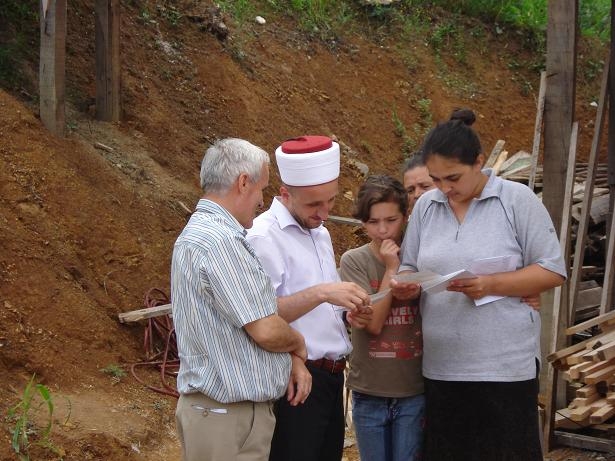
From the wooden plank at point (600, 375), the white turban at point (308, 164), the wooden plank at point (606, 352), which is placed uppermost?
the white turban at point (308, 164)

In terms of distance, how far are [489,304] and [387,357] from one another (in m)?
0.50

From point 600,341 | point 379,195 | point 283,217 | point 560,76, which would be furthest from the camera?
point 560,76

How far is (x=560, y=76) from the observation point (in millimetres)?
5625

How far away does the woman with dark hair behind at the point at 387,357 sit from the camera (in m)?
3.91

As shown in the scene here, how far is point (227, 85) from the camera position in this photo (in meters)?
10.7

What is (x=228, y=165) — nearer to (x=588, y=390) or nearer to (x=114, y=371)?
(x=588, y=390)

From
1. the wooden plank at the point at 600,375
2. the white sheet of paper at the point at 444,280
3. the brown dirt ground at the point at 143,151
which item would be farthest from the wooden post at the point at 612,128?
the white sheet of paper at the point at 444,280

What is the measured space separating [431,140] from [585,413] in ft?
7.93

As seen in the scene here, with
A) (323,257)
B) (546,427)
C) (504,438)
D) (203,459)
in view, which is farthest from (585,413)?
(203,459)

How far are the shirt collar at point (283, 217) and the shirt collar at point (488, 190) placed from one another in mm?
551

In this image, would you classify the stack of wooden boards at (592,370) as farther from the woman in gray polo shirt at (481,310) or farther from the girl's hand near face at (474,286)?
the girl's hand near face at (474,286)

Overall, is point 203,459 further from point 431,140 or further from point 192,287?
point 431,140

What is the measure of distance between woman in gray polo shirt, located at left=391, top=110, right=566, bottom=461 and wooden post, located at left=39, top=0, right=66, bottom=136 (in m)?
4.89

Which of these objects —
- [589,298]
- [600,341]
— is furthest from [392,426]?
[589,298]
